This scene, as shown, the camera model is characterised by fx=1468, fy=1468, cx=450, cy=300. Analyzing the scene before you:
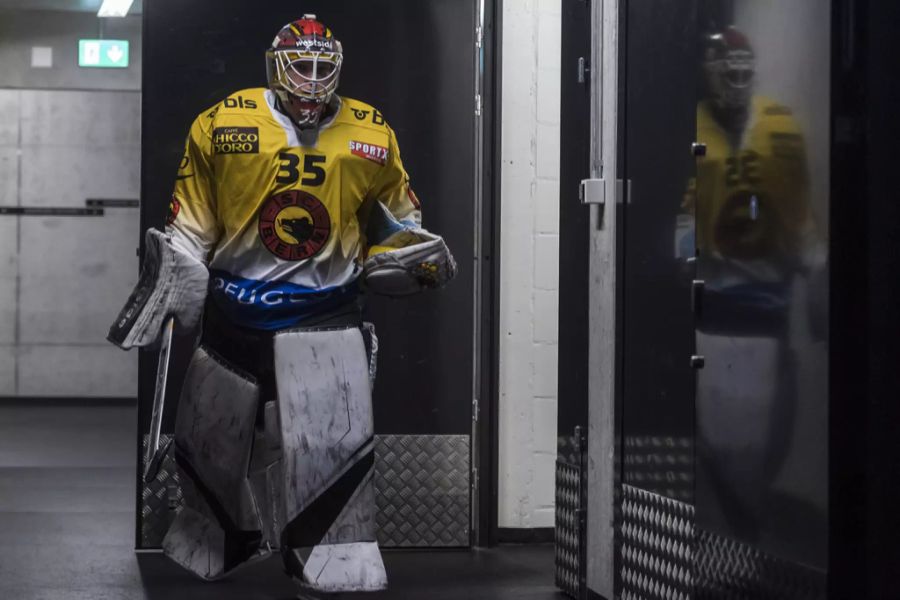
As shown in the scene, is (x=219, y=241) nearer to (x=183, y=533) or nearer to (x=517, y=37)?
(x=183, y=533)

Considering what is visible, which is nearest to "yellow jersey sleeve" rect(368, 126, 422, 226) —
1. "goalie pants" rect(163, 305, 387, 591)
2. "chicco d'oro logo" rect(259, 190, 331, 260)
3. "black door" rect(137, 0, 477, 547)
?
"chicco d'oro logo" rect(259, 190, 331, 260)

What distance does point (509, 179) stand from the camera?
5.68 metres

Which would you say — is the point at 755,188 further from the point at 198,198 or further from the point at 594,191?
the point at 198,198

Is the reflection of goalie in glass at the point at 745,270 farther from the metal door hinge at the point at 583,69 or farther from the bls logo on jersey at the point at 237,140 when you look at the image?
the bls logo on jersey at the point at 237,140

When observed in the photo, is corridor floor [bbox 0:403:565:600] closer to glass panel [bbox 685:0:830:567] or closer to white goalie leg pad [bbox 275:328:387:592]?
white goalie leg pad [bbox 275:328:387:592]

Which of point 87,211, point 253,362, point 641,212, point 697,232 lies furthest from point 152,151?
point 87,211

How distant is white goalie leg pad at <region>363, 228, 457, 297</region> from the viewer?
4.46m

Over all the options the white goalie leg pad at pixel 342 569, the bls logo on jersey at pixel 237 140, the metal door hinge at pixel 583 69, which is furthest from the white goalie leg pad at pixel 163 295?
the metal door hinge at pixel 583 69

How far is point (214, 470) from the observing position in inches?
177

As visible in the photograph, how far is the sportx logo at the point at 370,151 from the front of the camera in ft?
14.7


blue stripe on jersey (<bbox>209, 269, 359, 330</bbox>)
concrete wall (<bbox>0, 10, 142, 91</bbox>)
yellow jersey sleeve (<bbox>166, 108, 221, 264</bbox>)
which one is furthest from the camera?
concrete wall (<bbox>0, 10, 142, 91</bbox>)

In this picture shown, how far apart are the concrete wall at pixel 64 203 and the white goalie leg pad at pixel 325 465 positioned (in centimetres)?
887

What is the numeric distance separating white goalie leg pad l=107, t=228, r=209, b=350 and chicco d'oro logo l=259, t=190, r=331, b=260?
9.4 inches

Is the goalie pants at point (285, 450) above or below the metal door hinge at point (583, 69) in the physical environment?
below
